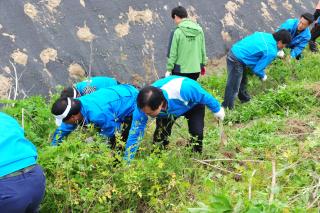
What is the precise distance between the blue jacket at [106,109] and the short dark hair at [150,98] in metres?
0.55

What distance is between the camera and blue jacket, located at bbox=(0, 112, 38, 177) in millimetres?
2930

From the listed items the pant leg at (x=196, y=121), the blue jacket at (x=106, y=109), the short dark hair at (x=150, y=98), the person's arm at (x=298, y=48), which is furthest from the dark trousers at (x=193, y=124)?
the person's arm at (x=298, y=48)

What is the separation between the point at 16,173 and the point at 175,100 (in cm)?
176

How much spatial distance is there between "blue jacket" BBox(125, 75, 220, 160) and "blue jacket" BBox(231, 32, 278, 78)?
1.99m

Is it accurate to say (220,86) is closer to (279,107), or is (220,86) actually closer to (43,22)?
(279,107)

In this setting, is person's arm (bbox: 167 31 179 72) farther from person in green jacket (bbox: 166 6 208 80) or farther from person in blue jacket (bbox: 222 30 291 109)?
person in blue jacket (bbox: 222 30 291 109)

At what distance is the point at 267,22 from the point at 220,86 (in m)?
2.80

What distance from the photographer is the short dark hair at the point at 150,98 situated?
3.81 meters

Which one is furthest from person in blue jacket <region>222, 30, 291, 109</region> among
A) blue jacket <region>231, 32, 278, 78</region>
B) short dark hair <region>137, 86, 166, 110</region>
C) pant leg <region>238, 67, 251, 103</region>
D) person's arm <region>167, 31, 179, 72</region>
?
short dark hair <region>137, 86, 166, 110</region>

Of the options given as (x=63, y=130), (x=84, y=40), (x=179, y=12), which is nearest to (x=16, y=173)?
(x=63, y=130)

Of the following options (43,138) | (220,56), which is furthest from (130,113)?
(220,56)

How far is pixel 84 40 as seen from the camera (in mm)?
6746

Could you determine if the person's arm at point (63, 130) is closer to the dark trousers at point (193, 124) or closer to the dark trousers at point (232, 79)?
the dark trousers at point (193, 124)

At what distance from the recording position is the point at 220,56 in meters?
8.41
